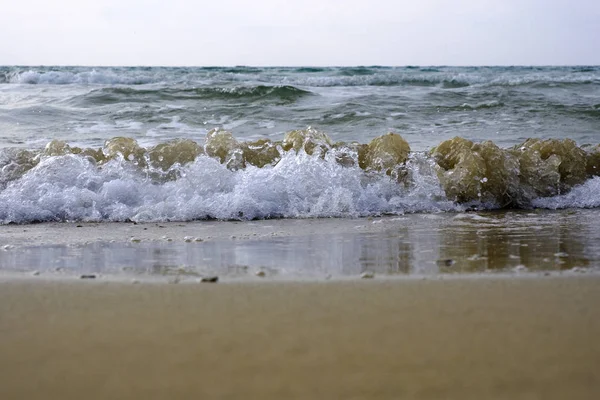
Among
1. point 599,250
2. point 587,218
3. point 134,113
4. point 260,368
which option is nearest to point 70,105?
point 134,113

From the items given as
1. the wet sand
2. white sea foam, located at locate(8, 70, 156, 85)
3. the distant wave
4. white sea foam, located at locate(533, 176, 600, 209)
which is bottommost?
white sea foam, located at locate(533, 176, 600, 209)

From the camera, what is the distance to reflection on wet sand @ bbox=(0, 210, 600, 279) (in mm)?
2508

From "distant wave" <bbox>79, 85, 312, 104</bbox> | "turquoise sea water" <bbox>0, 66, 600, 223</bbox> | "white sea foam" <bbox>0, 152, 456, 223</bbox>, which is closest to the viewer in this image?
"white sea foam" <bbox>0, 152, 456, 223</bbox>

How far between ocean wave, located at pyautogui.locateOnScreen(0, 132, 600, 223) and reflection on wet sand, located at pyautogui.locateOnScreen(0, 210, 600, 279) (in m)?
0.53

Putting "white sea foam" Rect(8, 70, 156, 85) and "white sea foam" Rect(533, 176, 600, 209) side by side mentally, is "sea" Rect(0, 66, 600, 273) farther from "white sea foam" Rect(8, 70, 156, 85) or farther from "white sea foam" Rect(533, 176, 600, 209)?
"white sea foam" Rect(8, 70, 156, 85)

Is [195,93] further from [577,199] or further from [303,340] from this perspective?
[303,340]

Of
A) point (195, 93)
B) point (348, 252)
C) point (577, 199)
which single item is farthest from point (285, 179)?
point (195, 93)

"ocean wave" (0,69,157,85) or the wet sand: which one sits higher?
"ocean wave" (0,69,157,85)

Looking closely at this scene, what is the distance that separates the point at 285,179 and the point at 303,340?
8.87 feet

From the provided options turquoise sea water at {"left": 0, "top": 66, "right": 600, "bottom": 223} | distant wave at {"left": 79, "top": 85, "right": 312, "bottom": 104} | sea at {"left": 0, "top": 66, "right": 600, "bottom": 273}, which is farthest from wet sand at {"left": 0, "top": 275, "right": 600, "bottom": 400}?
distant wave at {"left": 79, "top": 85, "right": 312, "bottom": 104}

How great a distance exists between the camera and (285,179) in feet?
14.2

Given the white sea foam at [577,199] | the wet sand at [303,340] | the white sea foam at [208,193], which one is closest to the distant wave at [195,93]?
the white sea foam at [208,193]

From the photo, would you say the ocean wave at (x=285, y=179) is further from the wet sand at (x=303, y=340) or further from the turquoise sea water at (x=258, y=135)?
the wet sand at (x=303, y=340)

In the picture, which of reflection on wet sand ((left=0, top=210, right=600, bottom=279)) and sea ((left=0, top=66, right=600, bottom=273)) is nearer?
reflection on wet sand ((left=0, top=210, right=600, bottom=279))
